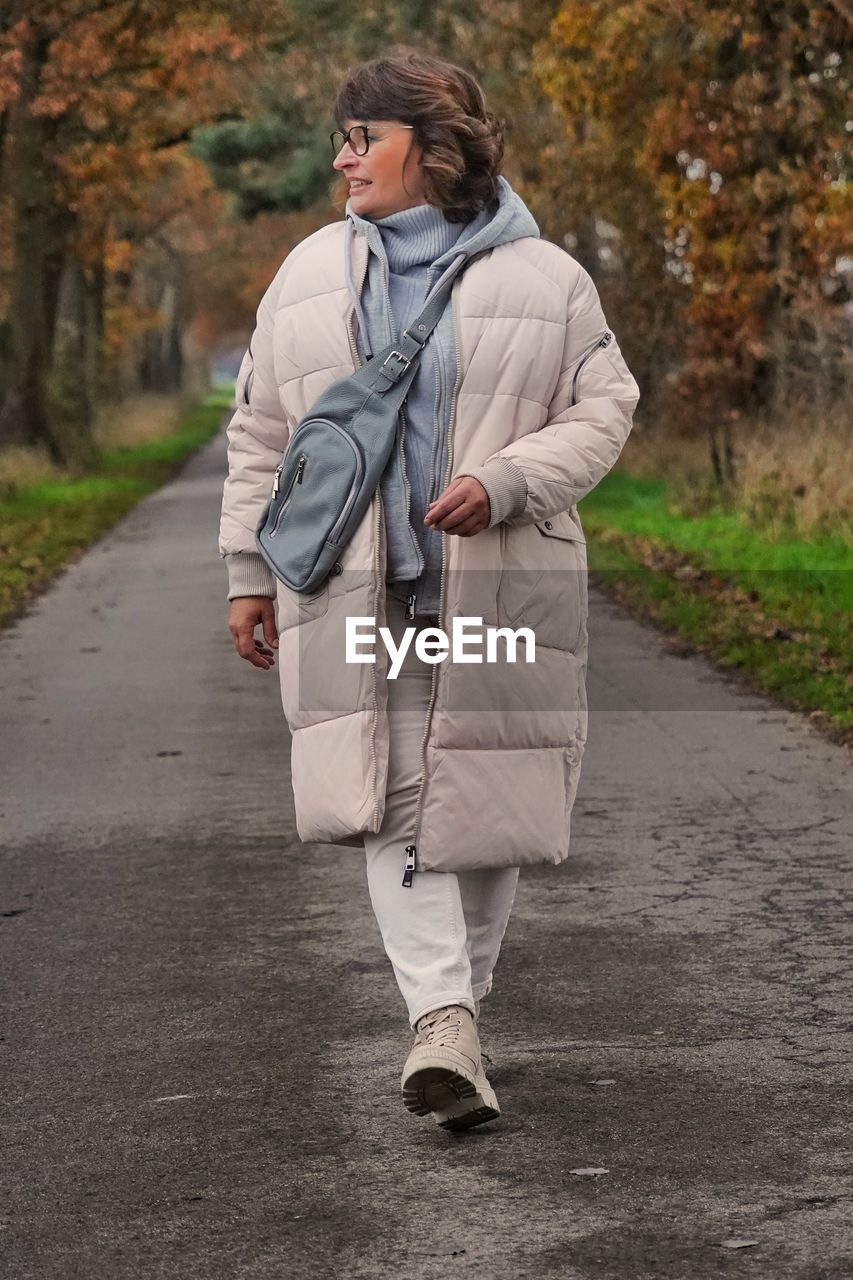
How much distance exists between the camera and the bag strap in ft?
14.7

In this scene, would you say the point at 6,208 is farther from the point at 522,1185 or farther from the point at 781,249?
the point at 522,1185

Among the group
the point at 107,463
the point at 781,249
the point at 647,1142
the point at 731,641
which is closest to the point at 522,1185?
the point at 647,1142

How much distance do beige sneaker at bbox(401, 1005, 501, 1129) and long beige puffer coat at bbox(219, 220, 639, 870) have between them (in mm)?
307

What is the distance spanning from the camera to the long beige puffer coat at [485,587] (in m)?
4.52

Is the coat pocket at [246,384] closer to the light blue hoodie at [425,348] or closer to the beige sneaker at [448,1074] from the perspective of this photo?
the light blue hoodie at [425,348]

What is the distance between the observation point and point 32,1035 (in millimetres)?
5531

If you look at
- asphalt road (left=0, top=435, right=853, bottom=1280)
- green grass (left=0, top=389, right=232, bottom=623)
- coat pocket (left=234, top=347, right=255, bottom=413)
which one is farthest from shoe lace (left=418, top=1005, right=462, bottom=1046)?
green grass (left=0, top=389, right=232, bottom=623)

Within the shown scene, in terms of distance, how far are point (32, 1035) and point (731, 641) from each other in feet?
26.0

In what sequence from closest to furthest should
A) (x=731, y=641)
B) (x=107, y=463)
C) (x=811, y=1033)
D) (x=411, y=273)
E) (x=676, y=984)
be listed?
(x=411, y=273) < (x=811, y=1033) < (x=676, y=984) < (x=731, y=641) < (x=107, y=463)

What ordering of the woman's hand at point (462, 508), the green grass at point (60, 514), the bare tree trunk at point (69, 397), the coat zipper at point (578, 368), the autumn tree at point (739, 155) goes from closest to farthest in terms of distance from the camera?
the woman's hand at point (462, 508), the coat zipper at point (578, 368), the green grass at point (60, 514), the autumn tree at point (739, 155), the bare tree trunk at point (69, 397)

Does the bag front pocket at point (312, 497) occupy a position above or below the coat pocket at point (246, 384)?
below

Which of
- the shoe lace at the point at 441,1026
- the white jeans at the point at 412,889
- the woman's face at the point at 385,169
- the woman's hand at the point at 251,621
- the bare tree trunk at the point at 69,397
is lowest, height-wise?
the bare tree trunk at the point at 69,397

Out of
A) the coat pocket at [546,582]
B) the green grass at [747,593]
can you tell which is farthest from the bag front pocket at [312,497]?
the green grass at [747,593]

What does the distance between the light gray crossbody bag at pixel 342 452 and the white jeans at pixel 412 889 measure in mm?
199
